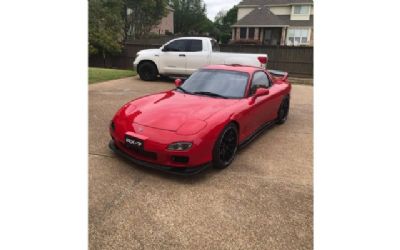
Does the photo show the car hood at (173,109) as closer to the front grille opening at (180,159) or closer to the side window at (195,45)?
the front grille opening at (180,159)

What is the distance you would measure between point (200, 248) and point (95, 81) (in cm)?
868

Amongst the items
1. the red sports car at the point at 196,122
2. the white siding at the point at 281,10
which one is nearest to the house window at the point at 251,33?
the white siding at the point at 281,10

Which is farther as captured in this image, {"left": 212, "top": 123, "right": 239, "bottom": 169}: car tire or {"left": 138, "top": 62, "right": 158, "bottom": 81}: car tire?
{"left": 138, "top": 62, "right": 158, "bottom": 81}: car tire

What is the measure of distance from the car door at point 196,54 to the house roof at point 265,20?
2643cm

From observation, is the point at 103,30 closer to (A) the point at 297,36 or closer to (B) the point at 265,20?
(B) the point at 265,20

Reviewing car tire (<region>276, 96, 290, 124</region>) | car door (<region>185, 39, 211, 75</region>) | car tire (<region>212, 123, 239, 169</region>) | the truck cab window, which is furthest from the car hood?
the truck cab window

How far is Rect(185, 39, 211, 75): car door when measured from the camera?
10.5m

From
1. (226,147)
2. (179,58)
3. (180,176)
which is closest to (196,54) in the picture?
(179,58)

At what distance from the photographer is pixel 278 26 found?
3422 cm

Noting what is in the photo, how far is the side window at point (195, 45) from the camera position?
1064cm

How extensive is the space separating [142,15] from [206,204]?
2725 centimetres

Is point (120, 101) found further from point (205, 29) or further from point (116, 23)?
point (205, 29)

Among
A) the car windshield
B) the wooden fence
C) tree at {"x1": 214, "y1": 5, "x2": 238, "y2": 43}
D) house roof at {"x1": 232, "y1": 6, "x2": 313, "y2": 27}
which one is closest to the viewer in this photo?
the car windshield

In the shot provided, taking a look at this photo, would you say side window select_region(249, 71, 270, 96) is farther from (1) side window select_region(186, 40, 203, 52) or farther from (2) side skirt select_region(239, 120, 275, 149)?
(1) side window select_region(186, 40, 203, 52)
